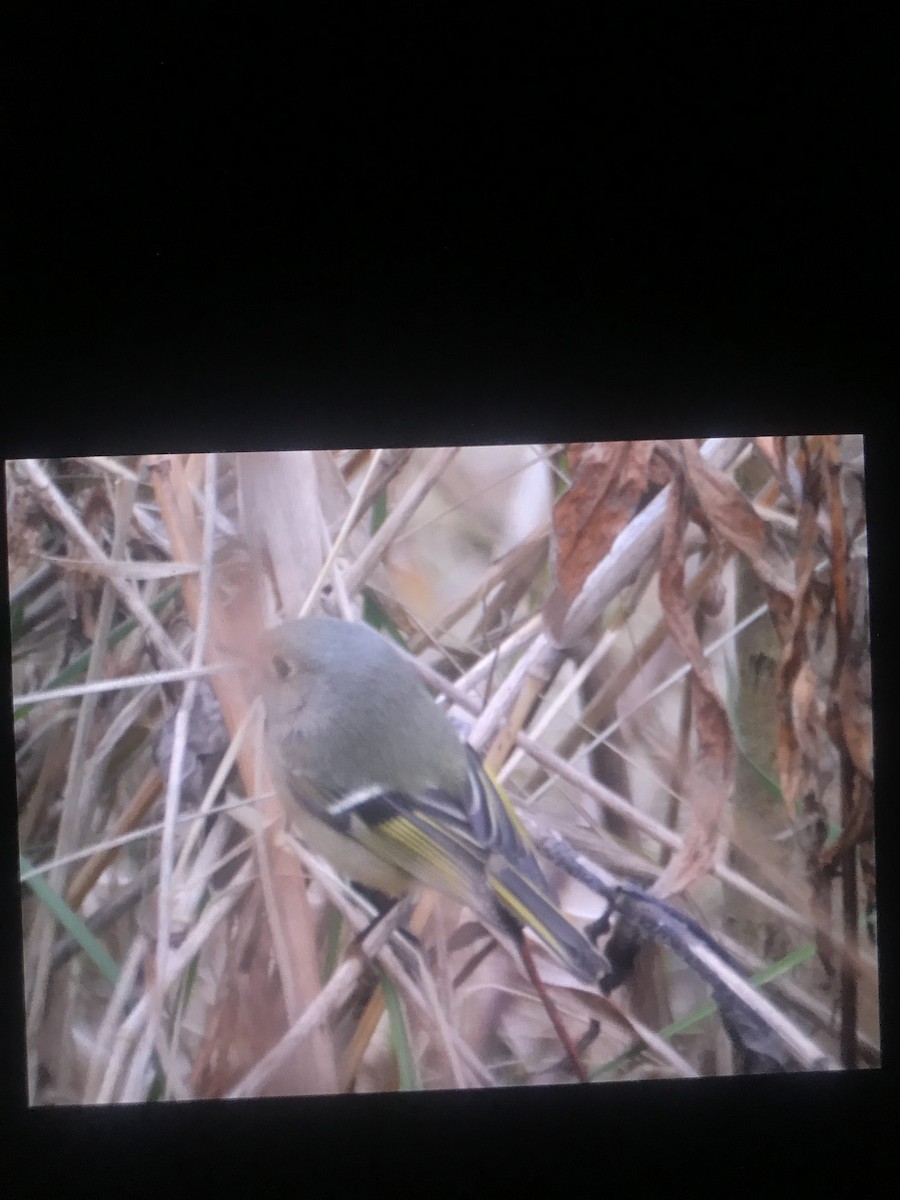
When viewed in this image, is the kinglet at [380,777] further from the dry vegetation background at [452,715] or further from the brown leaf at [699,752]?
the brown leaf at [699,752]

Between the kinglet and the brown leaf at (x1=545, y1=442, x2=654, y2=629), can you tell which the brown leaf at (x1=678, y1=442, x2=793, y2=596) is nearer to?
the brown leaf at (x1=545, y1=442, x2=654, y2=629)

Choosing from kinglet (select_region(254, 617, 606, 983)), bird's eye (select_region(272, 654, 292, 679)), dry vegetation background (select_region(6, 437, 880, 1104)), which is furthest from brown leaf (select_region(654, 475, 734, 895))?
bird's eye (select_region(272, 654, 292, 679))

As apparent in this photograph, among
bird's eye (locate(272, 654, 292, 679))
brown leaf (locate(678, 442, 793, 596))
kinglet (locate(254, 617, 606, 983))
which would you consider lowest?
kinglet (locate(254, 617, 606, 983))

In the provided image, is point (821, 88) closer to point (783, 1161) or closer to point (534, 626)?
point (534, 626)

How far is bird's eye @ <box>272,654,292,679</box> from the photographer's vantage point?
1.20 metres

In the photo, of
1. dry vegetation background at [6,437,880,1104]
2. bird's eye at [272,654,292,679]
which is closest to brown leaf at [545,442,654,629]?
dry vegetation background at [6,437,880,1104]

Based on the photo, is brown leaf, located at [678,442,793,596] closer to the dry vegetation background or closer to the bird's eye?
the dry vegetation background

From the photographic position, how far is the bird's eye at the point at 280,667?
1.20 metres

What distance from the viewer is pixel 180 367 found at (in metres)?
1.23

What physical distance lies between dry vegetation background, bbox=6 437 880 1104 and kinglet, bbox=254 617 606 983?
32 millimetres

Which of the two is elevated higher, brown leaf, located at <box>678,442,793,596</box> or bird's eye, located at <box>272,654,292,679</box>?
brown leaf, located at <box>678,442,793,596</box>

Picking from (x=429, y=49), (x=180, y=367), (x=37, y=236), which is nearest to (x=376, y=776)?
(x=180, y=367)

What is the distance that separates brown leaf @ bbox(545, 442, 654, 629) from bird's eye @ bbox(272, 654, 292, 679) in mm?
365

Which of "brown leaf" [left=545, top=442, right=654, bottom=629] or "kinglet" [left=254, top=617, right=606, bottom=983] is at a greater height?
"brown leaf" [left=545, top=442, right=654, bottom=629]
